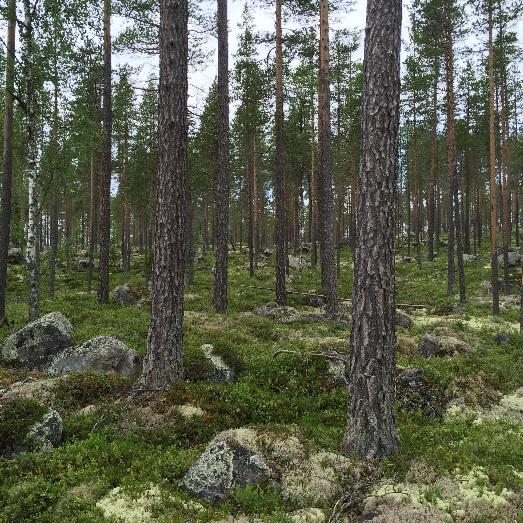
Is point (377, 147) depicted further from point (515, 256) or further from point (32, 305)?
point (515, 256)

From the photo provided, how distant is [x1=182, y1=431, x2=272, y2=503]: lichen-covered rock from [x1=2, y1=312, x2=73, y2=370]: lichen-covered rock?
641 centimetres

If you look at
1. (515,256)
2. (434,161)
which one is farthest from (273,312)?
(515,256)

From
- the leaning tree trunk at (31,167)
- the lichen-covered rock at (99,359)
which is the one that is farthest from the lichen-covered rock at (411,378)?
the leaning tree trunk at (31,167)

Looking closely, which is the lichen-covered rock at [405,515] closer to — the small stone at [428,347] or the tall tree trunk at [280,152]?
the small stone at [428,347]

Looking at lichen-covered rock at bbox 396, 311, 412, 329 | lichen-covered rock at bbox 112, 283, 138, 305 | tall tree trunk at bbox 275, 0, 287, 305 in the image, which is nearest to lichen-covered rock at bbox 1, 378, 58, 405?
lichen-covered rock at bbox 112, 283, 138, 305

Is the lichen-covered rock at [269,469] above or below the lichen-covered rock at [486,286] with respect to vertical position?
below

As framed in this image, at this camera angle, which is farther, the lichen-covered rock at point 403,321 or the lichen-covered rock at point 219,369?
the lichen-covered rock at point 403,321

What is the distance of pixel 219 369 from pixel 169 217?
11.2ft

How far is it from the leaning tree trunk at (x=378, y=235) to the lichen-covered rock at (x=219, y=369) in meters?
3.49

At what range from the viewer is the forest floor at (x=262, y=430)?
16.0 ft

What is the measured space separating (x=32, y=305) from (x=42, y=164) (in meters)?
5.42

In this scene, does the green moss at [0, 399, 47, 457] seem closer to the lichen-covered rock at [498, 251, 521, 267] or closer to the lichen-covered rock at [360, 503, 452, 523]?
the lichen-covered rock at [360, 503, 452, 523]

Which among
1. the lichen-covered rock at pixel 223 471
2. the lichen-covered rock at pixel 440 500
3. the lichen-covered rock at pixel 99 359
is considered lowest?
the lichen-covered rock at pixel 440 500

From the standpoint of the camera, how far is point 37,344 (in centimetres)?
1035
